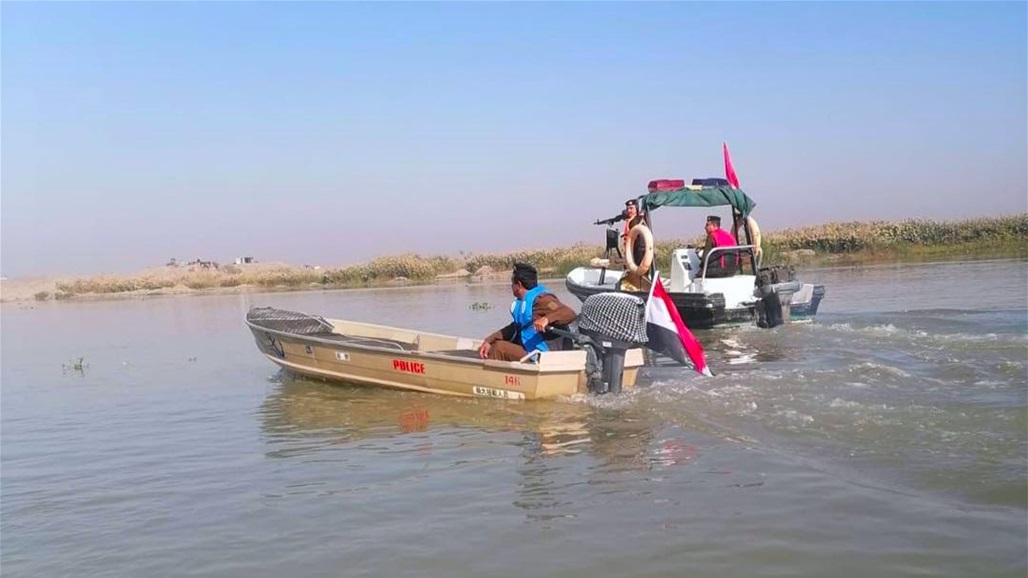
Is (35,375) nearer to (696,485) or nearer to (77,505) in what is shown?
(77,505)

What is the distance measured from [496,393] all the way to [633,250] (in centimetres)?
451

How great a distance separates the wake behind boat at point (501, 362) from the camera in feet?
27.6

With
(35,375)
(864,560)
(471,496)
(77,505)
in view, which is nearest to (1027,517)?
(864,560)

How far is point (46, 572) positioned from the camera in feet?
15.9

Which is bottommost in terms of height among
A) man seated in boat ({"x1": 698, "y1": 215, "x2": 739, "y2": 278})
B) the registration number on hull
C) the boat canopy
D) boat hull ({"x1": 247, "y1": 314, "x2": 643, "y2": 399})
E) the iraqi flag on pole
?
the registration number on hull

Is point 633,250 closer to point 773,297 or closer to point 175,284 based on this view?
point 773,297

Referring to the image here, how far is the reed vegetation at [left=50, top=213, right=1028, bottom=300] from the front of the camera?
108 feet

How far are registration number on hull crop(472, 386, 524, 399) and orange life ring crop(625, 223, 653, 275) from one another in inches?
150

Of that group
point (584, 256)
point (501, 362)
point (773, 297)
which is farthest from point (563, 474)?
point (584, 256)

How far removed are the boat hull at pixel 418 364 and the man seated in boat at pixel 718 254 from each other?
5.29 m

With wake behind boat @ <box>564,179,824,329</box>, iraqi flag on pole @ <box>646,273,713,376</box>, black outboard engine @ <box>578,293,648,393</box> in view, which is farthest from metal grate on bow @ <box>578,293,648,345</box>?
wake behind boat @ <box>564,179,824,329</box>

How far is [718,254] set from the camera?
14211mm

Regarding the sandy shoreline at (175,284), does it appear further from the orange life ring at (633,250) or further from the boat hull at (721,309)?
the orange life ring at (633,250)

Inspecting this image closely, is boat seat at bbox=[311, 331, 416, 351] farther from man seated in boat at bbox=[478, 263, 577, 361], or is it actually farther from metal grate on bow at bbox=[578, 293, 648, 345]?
metal grate on bow at bbox=[578, 293, 648, 345]
